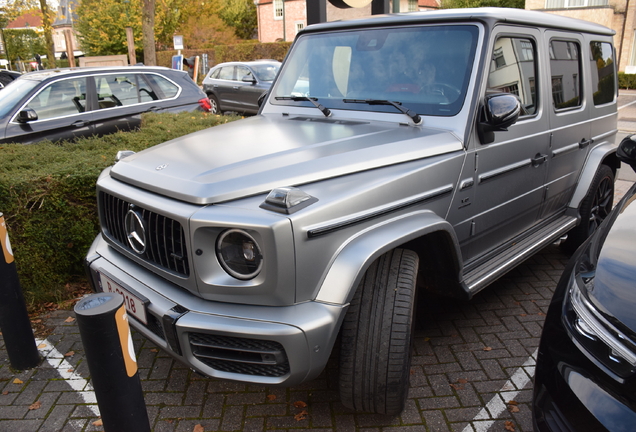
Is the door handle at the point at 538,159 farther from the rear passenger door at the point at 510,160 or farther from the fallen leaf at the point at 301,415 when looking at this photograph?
the fallen leaf at the point at 301,415

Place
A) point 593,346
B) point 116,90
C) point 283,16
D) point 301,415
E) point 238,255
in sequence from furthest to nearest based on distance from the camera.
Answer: point 283,16
point 116,90
point 301,415
point 238,255
point 593,346

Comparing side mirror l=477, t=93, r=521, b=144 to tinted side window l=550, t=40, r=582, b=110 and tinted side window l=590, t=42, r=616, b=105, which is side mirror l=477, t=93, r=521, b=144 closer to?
tinted side window l=550, t=40, r=582, b=110

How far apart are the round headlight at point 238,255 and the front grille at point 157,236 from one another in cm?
19

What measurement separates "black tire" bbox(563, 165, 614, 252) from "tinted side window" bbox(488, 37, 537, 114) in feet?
4.34

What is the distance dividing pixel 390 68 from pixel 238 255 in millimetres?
1746

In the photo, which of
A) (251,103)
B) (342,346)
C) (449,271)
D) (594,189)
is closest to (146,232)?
(342,346)

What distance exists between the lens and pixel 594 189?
14.5 feet

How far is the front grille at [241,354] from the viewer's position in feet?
6.82

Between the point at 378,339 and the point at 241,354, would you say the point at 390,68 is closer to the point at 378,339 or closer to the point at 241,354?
A: the point at 378,339

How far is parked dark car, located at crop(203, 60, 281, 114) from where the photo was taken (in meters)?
14.0

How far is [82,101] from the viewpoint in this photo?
6648 mm

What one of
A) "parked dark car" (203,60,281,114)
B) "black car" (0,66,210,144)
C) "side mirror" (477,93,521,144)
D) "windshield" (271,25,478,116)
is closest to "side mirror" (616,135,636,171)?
"side mirror" (477,93,521,144)

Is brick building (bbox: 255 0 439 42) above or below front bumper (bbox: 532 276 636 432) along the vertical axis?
above

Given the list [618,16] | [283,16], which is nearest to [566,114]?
[618,16]
